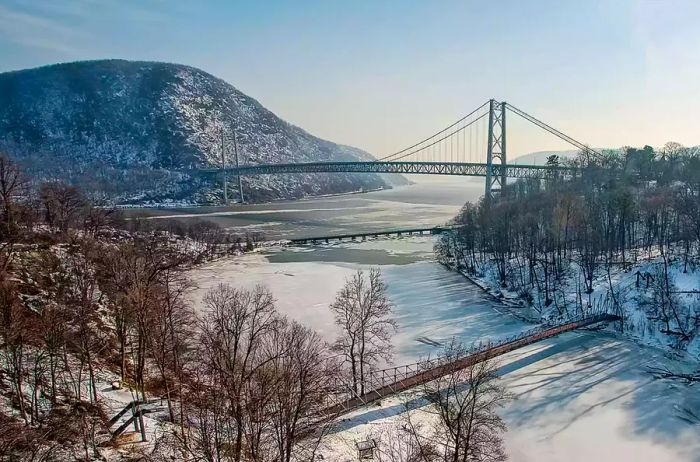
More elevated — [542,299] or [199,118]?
[199,118]

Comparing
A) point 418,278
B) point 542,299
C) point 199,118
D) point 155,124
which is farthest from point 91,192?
point 542,299

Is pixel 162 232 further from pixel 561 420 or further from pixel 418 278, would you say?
pixel 561 420

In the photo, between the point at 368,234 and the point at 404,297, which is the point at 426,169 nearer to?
the point at 368,234

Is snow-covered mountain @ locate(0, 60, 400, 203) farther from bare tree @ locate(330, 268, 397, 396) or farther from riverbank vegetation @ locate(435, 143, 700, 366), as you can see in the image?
bare tree @ locate(330, 268, 397, 396)

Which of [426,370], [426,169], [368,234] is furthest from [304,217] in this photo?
[426,370]

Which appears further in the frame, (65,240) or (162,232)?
(162,232)

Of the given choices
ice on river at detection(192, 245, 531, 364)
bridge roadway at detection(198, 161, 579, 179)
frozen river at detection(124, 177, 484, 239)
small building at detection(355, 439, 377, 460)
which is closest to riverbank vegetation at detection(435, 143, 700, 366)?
ice on river at detection(192, 245, 531, 364)

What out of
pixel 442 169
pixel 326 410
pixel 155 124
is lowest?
pixel 326 410
